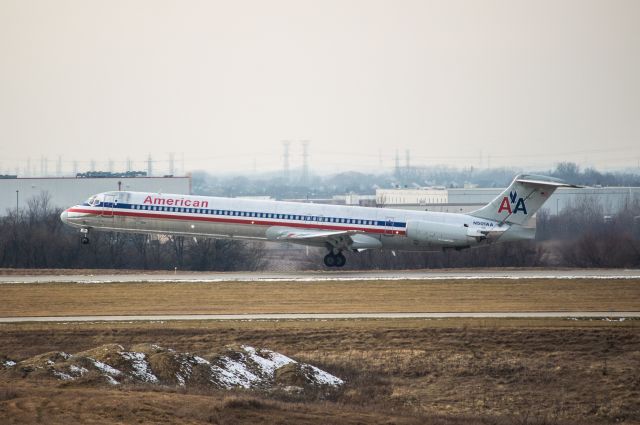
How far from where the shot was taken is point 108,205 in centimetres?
5194

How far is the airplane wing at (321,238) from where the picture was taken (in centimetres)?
4959

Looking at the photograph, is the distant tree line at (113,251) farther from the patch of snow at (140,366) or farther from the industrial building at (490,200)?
the patch of snow at (140,366)

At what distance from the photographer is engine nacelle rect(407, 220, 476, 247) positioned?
50219mm

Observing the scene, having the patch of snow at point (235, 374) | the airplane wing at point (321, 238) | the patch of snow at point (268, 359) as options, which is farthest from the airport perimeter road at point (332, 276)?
the patch of snow at point (235, 374)

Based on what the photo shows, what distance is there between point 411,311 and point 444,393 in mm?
7730

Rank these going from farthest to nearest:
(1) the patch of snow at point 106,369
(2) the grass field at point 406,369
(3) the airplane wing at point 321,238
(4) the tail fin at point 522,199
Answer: (4) the tail fin at point 522,199 → (3) the airplane wing at point 321,238 → (1) the patch of snow at point 106,369 → (2) the grass field at point 406,369

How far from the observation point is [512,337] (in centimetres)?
3172

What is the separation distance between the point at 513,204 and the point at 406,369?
23.5 meters

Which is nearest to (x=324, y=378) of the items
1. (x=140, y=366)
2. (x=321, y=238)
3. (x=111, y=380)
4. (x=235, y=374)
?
(x=235, y=374)

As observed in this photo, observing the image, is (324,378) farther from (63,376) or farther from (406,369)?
(63,376)

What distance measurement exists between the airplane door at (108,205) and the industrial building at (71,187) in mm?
34764

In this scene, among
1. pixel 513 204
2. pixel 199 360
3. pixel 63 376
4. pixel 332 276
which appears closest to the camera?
pixel 63 376

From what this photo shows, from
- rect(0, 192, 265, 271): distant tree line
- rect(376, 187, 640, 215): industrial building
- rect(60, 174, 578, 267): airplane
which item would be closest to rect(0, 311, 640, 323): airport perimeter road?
rect(60, 174, 578, 267): airplane

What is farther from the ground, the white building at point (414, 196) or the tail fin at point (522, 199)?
the tail fin at point (522, 199)
